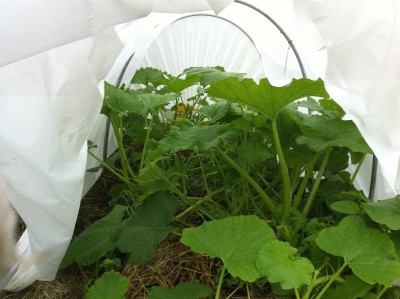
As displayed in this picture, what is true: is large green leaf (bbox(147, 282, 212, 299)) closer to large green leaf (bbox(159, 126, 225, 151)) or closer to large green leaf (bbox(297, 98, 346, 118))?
large green leaf (bbox(159, 126, 225, 151))

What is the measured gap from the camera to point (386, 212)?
1.15 metres

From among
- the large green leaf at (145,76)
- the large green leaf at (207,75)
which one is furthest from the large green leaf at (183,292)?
the large green leaf at (145,76)

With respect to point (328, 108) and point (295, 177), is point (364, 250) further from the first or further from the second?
point (328, 108)

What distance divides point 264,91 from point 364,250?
40 cm

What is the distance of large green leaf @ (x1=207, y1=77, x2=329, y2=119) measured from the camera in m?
1.16

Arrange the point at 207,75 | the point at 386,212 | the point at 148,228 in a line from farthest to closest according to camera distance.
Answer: the point at 207,75, the point at 148,228, the point at 386,212

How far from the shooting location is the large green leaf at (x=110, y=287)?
117cm

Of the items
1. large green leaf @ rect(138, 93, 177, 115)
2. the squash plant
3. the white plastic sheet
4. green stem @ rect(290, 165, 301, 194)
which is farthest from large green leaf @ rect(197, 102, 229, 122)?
the white plastic sheet

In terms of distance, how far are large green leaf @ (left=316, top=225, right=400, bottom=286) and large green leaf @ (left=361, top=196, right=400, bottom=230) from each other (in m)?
0.04

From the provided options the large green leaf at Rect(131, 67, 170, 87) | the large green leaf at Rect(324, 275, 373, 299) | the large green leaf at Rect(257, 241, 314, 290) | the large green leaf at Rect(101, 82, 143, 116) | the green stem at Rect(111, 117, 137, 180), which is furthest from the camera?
the large green leaf at Rect(131, 67, 170, 87)

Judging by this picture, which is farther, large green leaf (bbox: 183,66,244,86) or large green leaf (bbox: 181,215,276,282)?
large green leaf (bbox: 183,66,244,86)

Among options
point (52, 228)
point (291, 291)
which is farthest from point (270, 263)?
point (52, 228)

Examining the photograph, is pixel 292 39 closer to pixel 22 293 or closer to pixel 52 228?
pixel 52 228

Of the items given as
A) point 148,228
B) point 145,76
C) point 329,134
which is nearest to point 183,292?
point 148,228
